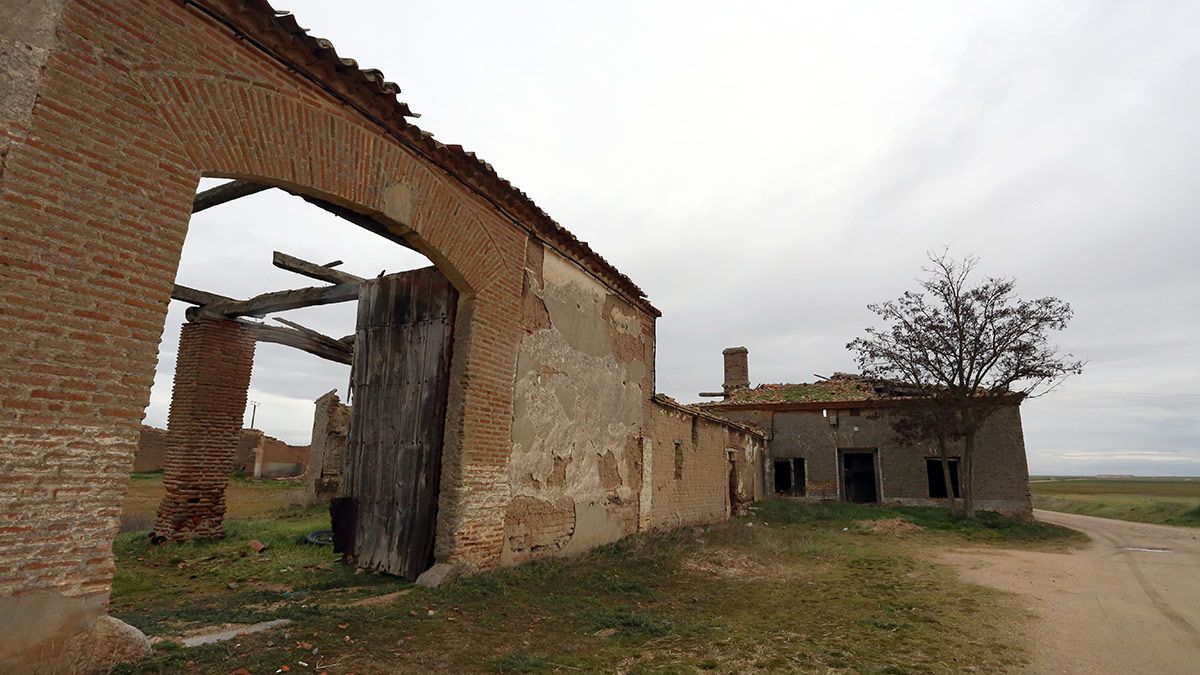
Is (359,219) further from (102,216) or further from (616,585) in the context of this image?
(616,585)

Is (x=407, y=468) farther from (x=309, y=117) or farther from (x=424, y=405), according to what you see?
(x=309, y=117)

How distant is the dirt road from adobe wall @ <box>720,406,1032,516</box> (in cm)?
474

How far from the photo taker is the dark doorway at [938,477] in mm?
18628

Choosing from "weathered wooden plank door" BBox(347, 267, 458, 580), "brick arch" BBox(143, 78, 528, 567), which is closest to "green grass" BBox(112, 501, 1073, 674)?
"weathered wooden plank door" BBox(347, 267, 458, 580)

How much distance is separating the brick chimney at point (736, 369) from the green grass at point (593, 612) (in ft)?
49.7

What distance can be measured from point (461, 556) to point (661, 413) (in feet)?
19.1

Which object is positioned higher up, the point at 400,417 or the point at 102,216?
the point at 102,216

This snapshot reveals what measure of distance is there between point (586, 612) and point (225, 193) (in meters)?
5.63

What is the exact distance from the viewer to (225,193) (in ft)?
19.6

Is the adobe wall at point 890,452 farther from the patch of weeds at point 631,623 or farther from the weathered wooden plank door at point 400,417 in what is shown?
the weathered wooden plank door at point 400,417

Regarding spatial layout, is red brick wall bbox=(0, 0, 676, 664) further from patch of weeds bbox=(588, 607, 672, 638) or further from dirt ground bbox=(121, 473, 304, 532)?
dirt ground bbox=(121, 473, 304, 532)

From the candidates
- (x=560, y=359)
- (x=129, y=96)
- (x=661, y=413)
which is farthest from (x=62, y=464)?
(x=661, y=413)

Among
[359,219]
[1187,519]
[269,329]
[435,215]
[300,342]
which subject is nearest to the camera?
[359,219]

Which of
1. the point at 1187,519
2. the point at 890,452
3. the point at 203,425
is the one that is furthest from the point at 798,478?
the point at 203,425
